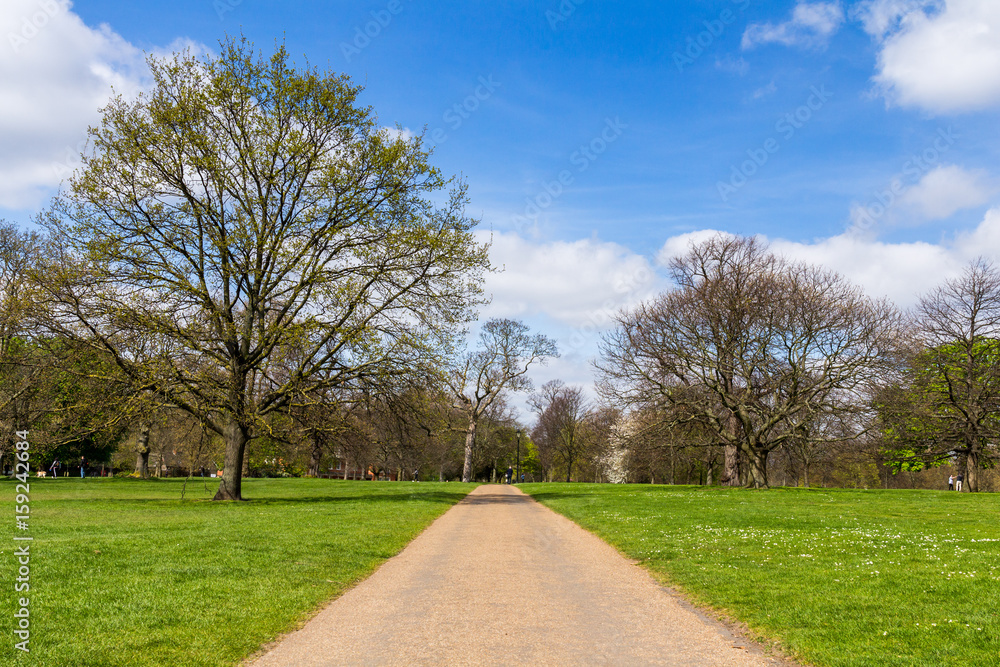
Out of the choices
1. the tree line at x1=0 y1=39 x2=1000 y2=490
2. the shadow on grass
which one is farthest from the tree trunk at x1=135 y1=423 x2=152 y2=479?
the shadow on grass

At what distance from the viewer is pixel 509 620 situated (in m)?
7.16

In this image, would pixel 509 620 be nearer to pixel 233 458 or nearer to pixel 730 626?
pixel 730 626

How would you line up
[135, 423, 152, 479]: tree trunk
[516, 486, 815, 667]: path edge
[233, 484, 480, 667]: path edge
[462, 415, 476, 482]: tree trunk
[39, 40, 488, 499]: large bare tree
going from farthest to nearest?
[462, 415, 476, 482]: tree trunk
[135, 423, 152, 479]: tree trunk
[39, 40, 488, 499]: large bare tree
[516, 486, 815, 667]: path edge
[233, 484, 480, 667]: path edge

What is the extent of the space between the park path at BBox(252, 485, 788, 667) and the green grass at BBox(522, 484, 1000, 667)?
2.26 feet

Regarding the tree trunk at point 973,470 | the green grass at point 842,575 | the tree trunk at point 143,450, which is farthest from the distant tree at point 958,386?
the tree trunk at point 143,450

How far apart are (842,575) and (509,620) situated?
200 inches

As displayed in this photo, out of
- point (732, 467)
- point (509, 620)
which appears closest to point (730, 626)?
point (509, 620)

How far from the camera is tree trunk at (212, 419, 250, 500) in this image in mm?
23609

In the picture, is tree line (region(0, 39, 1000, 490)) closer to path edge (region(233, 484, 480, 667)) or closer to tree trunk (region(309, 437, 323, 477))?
tree trunk (region(309, 437, 323, 477))

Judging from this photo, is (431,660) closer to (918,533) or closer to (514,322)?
(918,533)

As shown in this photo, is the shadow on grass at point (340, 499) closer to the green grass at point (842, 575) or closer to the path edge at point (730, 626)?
the green grass at point (842, 575)

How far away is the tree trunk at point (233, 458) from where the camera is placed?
23.6m

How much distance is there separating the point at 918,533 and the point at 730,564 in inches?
257

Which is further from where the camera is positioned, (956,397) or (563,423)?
(563,423)
